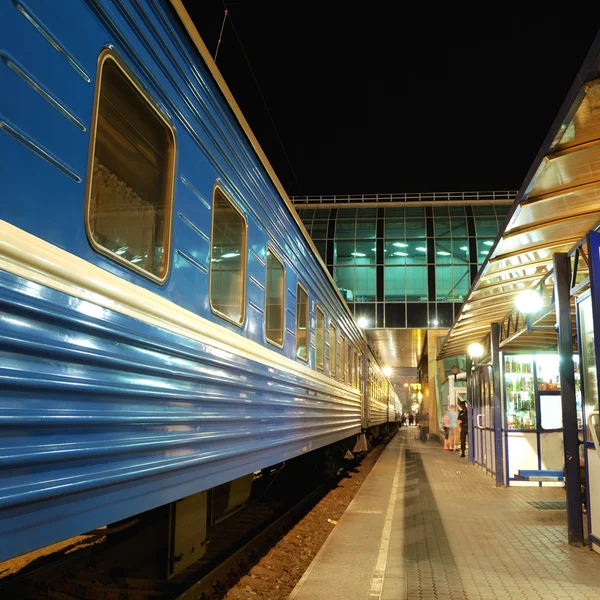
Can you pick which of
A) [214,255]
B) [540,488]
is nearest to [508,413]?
[540,488]

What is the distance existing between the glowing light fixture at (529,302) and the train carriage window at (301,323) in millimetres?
2870

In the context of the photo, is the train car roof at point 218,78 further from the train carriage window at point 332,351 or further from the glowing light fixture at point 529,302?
the glowing light fixture at point 529,302

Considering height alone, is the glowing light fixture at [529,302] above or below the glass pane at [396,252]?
below

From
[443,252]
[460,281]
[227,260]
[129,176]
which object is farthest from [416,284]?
[129,176]

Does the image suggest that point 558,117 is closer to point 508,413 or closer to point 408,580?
point 408,580

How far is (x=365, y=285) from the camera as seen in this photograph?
107 feet

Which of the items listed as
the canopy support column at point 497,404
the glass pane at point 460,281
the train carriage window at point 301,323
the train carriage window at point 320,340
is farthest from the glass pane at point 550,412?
the glass pane at point 460,281

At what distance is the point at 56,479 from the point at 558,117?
153 inches

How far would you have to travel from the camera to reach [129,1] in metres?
2.74

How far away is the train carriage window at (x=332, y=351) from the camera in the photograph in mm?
8133

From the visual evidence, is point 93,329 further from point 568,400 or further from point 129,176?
point 568,400

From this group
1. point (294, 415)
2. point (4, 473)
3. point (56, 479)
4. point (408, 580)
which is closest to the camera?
point (4, 473)

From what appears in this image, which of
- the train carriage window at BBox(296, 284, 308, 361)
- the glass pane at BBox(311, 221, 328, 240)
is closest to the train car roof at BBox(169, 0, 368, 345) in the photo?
the train carriage window at BBox(296, 284, 308, 361)

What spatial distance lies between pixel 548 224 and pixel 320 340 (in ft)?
8.76
